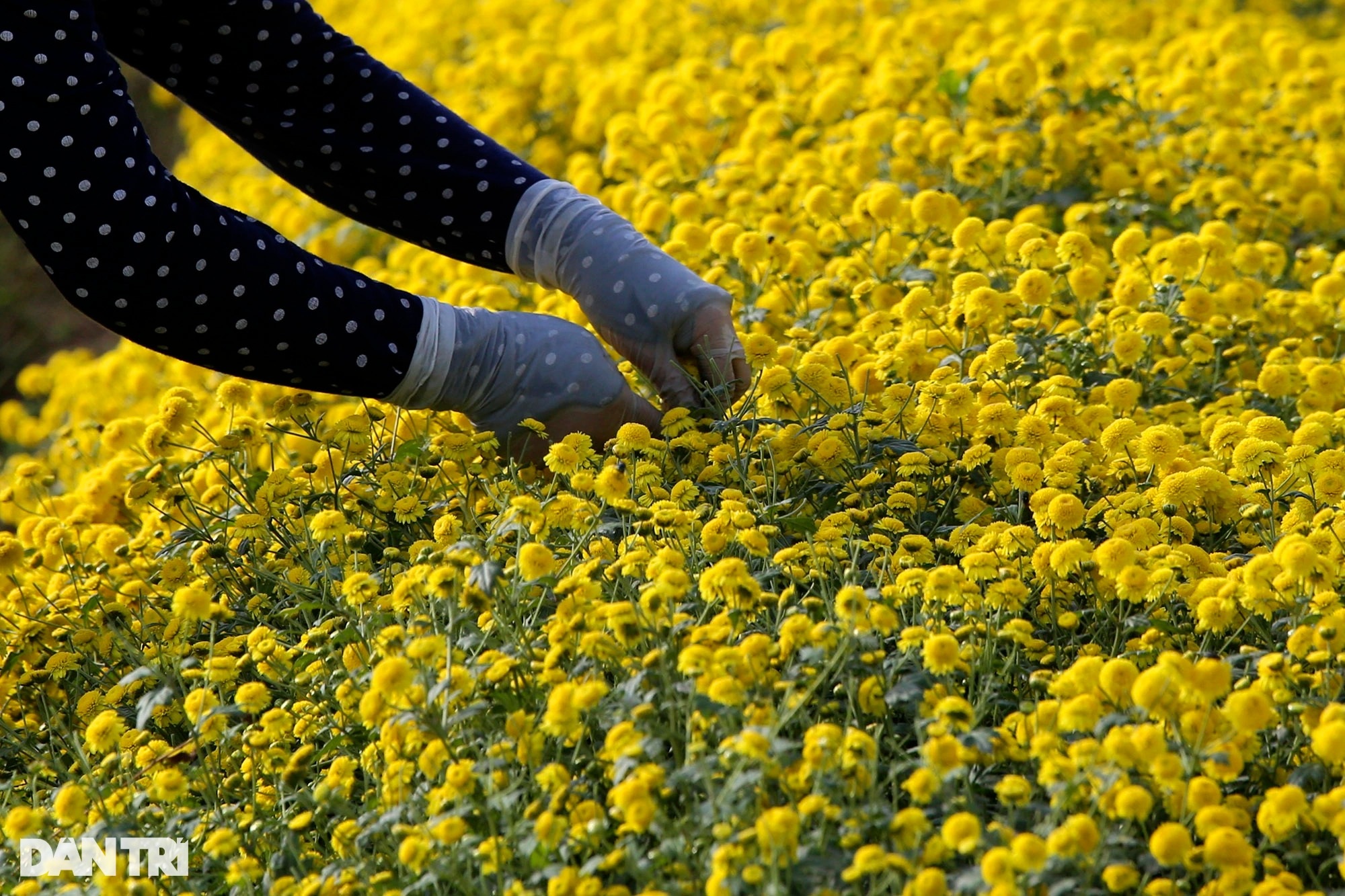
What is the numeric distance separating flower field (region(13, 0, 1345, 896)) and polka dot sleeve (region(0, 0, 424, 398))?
198mm

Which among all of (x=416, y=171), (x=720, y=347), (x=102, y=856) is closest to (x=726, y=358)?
(x=720, y=347)

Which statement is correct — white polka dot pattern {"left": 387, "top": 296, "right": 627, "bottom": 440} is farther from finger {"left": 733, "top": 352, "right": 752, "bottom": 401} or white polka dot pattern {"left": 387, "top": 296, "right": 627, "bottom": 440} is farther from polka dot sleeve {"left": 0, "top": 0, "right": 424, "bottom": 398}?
finger {"left": 733, "top": 352, "right": 752, "bottom": 401}

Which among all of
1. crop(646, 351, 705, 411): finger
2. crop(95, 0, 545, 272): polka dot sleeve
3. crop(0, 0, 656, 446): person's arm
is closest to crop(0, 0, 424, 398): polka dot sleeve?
crop(0, 0, 656, 446): person's arm

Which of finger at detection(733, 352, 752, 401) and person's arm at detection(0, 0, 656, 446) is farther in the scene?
finger at detection(733, 352, 752, 401)

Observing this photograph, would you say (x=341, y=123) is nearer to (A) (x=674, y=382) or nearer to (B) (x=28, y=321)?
(A) (x=674, y=382)

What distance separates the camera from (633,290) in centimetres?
199

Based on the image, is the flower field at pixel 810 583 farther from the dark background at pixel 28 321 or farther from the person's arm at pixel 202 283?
the dark background at pixel 28 321

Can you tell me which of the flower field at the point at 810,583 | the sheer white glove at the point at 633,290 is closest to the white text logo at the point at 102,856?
the flower field at the point at 810,583

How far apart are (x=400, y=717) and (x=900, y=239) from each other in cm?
152

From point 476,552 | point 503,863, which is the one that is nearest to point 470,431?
point 476,552

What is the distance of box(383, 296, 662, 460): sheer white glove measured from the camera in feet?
6.17

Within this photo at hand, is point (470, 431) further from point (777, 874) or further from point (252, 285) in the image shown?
point (777, 874)

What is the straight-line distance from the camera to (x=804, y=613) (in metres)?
1.51

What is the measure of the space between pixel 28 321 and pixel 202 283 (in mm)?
3783
